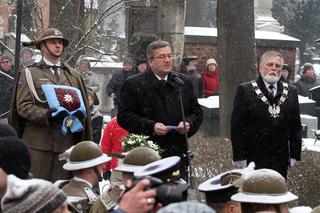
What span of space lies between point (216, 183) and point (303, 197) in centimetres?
365

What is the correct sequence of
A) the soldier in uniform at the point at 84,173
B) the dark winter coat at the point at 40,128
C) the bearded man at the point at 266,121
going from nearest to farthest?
1. the soldier in uniform at the point at 84,173
2. the dark winter coat at the point at 40,128
3. the bearded man at the point at 266,121

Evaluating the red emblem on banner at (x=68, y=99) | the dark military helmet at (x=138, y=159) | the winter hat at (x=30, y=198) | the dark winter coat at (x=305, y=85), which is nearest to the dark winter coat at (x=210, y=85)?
the dark winter coat at (x=305, y=85)

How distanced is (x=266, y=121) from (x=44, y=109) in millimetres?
2025

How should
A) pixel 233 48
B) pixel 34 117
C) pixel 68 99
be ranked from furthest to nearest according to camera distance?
1. pixel 233 48
2. pixel 68 99
3. pixel 34 117

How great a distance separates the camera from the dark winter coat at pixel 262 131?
8289mm

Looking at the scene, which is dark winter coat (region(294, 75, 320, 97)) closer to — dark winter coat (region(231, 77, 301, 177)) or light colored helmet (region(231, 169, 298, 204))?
dark winter coat (region(231, 77, 301, 177))

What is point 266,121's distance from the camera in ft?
27.1

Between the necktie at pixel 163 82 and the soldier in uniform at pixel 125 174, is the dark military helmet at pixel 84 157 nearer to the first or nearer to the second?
the soldier in uniform at pixel 125 174

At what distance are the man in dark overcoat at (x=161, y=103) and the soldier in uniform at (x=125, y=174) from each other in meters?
1.93

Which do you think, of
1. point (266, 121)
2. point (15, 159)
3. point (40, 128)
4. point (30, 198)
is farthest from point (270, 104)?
point (30, 198)

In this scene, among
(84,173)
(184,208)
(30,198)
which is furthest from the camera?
(84,173)

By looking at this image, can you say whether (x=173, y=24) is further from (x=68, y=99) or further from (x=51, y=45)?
(x=68, y=99)

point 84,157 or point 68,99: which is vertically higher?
point 68,99

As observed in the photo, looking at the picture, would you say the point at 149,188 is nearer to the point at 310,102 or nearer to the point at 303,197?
the point at 303,197
